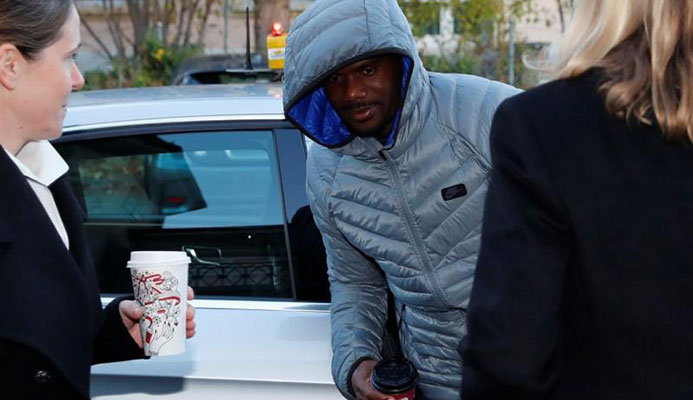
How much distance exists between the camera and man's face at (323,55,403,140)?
2.27 meters

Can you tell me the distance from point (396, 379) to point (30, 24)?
1.03 m

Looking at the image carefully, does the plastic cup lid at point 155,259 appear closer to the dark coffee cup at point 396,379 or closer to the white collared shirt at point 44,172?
the white collared shirt at point 44,172

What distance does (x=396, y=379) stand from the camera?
2172mm

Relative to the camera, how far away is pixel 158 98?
3150mm

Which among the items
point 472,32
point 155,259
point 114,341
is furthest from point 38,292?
point 472,32

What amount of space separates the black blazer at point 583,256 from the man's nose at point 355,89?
894 millimetres

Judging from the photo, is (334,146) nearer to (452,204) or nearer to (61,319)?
(452,204)

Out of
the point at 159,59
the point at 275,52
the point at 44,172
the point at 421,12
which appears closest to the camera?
the point at 44,172

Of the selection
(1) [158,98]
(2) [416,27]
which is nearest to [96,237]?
(1) [158,98]

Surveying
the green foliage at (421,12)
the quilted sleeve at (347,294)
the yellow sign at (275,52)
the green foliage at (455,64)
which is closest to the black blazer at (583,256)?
the quilted sleeve at (347,294)

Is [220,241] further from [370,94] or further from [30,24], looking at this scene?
[30,24]

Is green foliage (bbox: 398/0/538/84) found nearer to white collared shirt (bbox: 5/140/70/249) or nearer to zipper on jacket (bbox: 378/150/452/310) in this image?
zipper on jacket (bbox: 378/150/452/310)

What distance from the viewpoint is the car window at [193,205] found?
297cm

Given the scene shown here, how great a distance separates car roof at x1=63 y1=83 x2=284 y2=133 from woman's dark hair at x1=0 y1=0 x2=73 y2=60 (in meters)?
1.06
